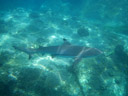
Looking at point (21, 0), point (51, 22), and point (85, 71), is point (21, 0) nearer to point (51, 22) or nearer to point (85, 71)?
point (51, 22)

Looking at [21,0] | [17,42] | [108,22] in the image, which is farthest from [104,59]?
[21,0]

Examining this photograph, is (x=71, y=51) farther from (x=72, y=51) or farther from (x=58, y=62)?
(x=58, y=62)

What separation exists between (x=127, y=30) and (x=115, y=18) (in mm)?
4606

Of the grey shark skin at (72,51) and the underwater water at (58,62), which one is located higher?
the grey shark skin at (72,51)

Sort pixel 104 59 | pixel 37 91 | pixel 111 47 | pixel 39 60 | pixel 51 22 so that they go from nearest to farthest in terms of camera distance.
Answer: pixel 37 91 → pixel 39 60 → pixel 104 59 → pixel 111 47 → pixel 51 22

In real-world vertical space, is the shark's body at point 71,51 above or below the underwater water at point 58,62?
above

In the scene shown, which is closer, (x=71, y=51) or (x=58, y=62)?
(x=71, y=51)

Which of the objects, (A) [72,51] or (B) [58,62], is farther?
(B) [58,62]

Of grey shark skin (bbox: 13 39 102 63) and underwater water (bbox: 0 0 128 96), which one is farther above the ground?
grey shark skin (bbox: 13 39 102 63)

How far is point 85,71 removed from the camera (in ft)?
29.7

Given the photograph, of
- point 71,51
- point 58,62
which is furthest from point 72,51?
point 58,62

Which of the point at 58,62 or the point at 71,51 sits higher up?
the point at 71,51

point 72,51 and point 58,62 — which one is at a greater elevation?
point 72,51

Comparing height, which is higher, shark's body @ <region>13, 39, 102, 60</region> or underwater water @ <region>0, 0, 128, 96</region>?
shark's body @ <region>13, 39, 102, 60</region>
